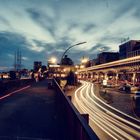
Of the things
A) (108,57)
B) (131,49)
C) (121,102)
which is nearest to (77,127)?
(121,102)

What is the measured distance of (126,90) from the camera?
60.8 metres

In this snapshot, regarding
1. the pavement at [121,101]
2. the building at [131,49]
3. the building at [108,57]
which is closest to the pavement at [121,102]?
the pavement at [121,101]

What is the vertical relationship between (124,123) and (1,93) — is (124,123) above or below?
below

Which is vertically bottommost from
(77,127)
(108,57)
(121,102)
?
(121,102)

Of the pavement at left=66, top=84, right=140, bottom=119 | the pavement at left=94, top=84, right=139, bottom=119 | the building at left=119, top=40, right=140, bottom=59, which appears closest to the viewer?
the pavement at left=94, top=84, right=139, bottom=119

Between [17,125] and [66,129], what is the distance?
224 centimetres

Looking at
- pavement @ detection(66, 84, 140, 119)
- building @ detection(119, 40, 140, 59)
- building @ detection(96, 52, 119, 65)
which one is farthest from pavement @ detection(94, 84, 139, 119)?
building @ detection(96, 52, 119, 65)

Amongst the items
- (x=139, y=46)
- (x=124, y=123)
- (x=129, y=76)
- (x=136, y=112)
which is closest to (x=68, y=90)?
(x=136, y=112)

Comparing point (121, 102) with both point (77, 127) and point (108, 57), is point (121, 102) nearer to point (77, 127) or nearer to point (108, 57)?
point (77, 127)

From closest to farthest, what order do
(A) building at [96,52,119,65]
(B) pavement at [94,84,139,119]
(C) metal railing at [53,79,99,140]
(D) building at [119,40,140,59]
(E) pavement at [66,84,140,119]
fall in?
(C) metal railing at [53,79,99,140] → (B) pavement at [94,84,139,119] → (E) pavement at [66,84,140,119] → (D) building at [119,40,140,59] → (A) building at [96,52,119,65]

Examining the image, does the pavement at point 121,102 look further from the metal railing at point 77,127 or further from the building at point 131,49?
the building at point 131,49

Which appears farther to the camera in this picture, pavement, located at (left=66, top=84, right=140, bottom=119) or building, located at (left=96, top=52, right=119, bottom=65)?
building, located at (left=96, top=52, right=119, bottom=65)

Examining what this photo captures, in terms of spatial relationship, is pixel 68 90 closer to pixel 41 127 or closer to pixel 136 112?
pixel 136 112

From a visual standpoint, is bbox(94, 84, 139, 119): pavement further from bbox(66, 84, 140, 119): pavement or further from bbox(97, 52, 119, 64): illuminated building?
bbox(97, 52, 119, 64): illuminated building
